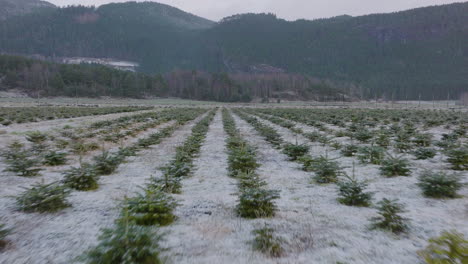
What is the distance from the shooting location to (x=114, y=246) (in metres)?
3.17

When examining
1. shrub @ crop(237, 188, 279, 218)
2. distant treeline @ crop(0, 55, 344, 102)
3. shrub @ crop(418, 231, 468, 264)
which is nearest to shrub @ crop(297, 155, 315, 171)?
shrub @ crop(237, 188, 279, 218)

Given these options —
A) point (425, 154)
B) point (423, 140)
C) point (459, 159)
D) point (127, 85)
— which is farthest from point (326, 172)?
point (127, 85)

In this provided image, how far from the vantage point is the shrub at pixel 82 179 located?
6.68 meters

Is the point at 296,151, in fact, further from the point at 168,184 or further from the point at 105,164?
the point at 105,164

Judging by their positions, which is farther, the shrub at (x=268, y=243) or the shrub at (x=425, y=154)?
the shrub at (x=425, y=154)

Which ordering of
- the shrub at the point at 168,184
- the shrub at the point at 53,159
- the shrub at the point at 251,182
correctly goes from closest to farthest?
the shrub at the point at 251,182
the shrub at the point at 168,184
the shrub at the point at 53,159

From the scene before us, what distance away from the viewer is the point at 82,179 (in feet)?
22.4

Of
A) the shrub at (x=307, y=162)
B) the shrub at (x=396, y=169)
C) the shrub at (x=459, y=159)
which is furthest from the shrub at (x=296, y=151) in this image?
the shrub at (x=459, y=159)

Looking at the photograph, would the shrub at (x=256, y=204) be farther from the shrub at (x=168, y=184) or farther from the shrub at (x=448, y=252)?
the shrub at (x=448, y=252)

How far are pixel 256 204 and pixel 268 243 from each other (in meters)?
1.40

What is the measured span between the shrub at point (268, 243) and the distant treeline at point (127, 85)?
130 metres

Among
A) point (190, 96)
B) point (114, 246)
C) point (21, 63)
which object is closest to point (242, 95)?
point (190, 96)

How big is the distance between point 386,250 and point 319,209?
1.76m

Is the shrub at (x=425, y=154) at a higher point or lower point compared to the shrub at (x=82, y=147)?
higher
